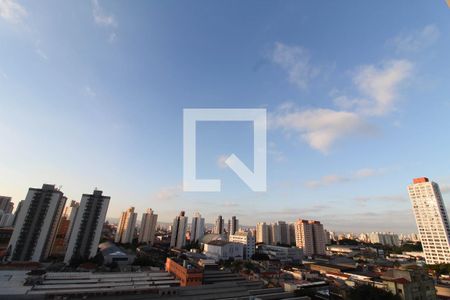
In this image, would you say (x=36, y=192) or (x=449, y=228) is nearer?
(x=36, y=192)

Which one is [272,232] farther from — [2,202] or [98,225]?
[2,202]

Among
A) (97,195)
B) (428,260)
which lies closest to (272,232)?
(428,260)

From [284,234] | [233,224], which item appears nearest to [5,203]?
[233,224]

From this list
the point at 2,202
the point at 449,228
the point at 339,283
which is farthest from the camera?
the point at 2,202

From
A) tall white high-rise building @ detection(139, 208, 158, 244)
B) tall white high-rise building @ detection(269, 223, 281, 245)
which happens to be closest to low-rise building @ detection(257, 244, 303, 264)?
tall white high-rise building @ detection(269, 223, 281, 245)

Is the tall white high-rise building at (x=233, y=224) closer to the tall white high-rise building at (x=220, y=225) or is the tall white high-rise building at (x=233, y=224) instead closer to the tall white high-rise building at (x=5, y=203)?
the tall white high-rise building at (x=220, y=225)

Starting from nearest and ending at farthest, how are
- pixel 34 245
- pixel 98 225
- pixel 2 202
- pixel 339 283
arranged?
1. pixel 339 283
2. pixel 34 245
3. pixel 98 225
4. pixel 2 202

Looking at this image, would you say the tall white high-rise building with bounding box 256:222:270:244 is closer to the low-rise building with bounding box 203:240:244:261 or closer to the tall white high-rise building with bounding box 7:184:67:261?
the low-rise building with bounding box 203:240:244:261

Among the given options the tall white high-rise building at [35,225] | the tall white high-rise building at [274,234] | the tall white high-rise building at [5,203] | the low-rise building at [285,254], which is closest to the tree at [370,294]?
the low-rise building at [285,254]
